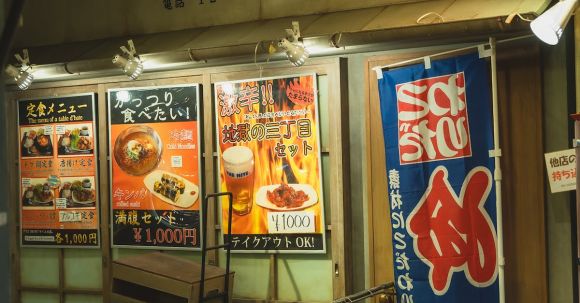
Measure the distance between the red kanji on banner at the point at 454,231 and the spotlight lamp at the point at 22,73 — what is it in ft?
19.0

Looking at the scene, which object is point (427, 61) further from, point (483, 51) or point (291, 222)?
point (291, 222)

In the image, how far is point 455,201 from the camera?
285 inches

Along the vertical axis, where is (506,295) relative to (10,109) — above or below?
below

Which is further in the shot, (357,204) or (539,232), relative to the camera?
(357,204)

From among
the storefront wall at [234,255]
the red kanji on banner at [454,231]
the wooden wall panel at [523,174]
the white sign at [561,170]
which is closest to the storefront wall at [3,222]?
the red kanji on banner at [454,231]

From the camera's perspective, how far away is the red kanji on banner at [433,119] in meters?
7.18

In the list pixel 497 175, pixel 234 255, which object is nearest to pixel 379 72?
pixel 497 175

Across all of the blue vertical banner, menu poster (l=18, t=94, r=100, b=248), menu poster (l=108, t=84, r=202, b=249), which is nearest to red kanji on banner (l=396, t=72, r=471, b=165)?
the blue vertical banner

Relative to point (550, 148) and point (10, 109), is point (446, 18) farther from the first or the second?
point (10, 109)

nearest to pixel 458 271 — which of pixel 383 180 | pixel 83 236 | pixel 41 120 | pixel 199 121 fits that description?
pixel 383 180

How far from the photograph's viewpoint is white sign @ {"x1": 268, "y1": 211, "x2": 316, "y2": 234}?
8367 mm

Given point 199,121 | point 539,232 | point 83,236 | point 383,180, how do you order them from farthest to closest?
point 83,236 → point 199,121 → point 383,180 → point 539,232

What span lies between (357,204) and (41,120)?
521 cm

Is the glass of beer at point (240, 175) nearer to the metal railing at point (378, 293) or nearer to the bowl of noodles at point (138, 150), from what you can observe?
the bowl of noodles at point (138, 150)
